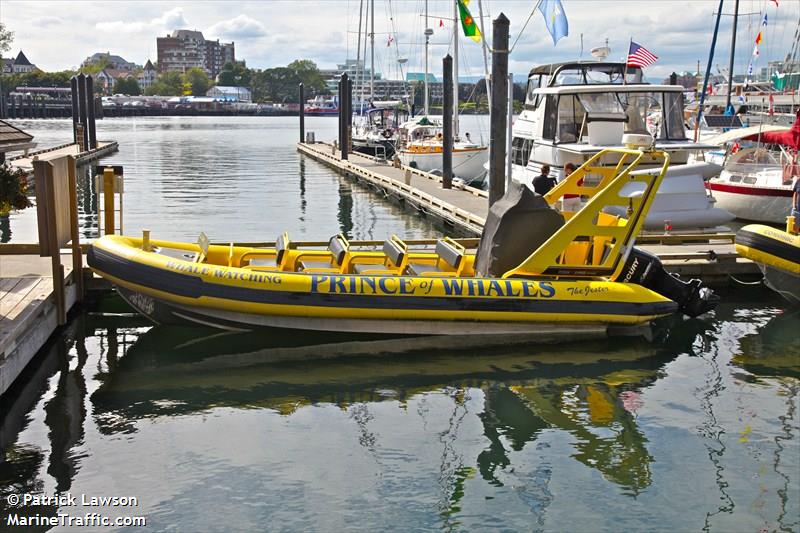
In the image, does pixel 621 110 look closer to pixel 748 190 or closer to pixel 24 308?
pixel 748 190

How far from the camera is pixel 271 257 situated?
12.1 m

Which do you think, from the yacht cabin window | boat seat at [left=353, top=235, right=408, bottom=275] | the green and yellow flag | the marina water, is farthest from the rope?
the green and yellow flag

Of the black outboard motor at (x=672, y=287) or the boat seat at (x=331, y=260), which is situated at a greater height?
the boat seat at (x=331, y=260)

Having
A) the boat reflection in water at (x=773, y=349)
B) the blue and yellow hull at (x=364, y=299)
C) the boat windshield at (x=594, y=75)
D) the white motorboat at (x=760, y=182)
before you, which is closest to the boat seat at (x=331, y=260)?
the blue and yellow hull at (x=364, y=299)

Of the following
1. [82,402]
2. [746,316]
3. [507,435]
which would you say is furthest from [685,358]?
[82,402]

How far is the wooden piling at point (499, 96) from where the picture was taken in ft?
51.2

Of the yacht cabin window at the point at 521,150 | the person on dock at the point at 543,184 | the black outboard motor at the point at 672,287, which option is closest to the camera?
the black outboard motor at the point at 672,287

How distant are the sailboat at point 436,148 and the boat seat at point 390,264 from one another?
1858 centimetres

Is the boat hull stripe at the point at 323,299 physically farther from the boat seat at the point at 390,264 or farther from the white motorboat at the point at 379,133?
the white motorboat at the point at 379,133

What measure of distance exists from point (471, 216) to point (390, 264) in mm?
7494

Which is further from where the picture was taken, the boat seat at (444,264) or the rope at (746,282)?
the rope at (746,282)

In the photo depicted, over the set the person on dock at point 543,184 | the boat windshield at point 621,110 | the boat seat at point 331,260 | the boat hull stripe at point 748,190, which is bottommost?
the boat seat at point 331,260

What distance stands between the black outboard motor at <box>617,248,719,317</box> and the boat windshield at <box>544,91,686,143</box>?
23.0ft

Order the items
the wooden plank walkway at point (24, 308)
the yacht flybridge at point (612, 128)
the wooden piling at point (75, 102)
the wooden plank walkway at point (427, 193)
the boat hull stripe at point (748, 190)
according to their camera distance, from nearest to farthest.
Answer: the wooden plank walkway at point (24, 308), the yacht flybridge at point (612, 128), the wooden plank walkway at point (427, 193), the boat hull stripe at point (748, 190), the wooden piling at point (75, 102)
